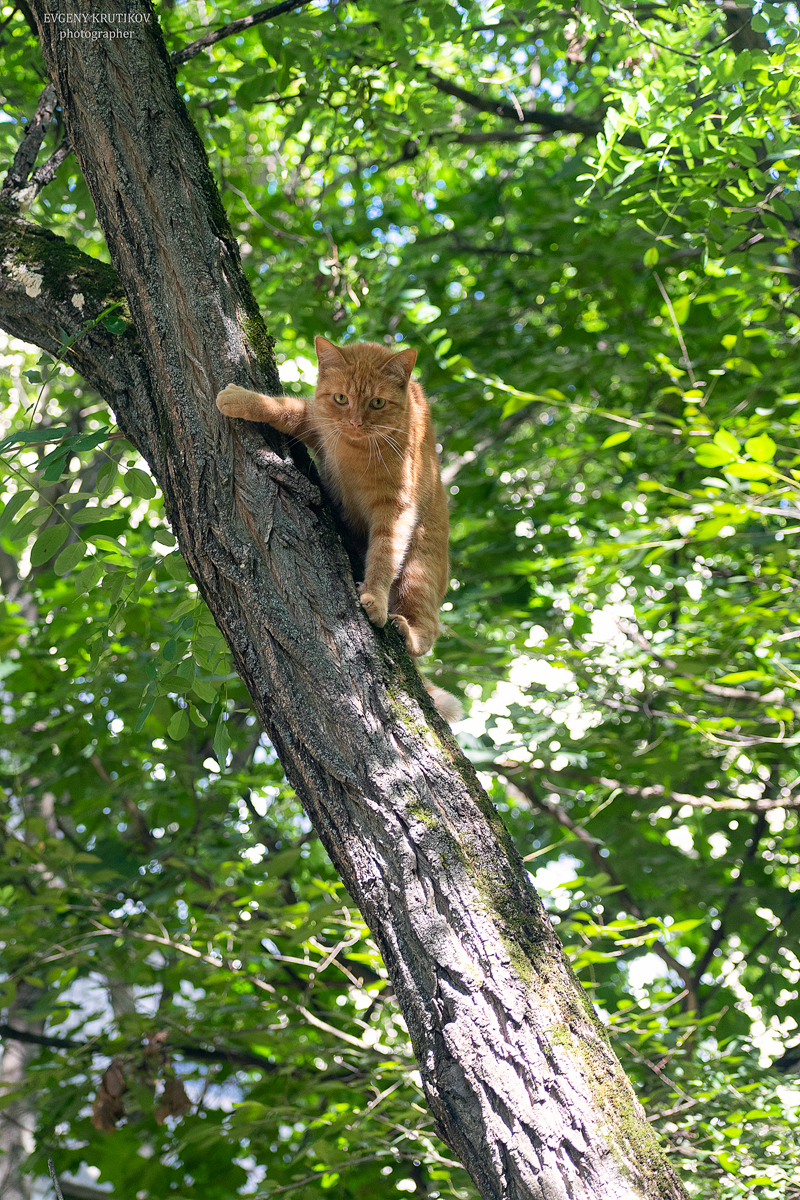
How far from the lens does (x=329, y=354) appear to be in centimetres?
294

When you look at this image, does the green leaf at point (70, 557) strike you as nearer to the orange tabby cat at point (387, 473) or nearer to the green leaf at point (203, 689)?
the green leaf at point (203, 689)

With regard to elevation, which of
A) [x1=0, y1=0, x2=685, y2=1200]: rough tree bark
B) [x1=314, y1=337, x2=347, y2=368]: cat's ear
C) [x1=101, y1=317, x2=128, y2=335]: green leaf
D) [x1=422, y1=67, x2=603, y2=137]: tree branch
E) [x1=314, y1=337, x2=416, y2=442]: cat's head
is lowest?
[x1=0, y1=0, x2=685, y2=1200]: rough tree bark

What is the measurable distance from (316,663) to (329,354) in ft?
5.37

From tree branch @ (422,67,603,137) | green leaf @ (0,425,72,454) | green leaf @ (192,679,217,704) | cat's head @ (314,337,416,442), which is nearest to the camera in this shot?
green leaf @ (0,425,72,454)

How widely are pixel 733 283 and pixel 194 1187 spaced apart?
15.1 feet

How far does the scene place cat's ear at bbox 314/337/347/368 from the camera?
9.58 ft

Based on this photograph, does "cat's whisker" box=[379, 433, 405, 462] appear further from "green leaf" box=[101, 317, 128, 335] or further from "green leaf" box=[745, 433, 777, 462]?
"green leaf" box=[745, 433, 777, 462]

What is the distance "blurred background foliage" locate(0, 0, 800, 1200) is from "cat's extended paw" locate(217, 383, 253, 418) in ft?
1.36

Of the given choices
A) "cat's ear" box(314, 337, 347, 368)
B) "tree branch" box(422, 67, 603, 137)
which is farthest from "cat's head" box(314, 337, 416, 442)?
"tree branch" box(422, 67, 603, 137)

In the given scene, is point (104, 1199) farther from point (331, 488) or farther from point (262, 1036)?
point (331, 488)

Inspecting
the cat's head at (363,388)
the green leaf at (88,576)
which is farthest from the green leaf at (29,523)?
the cat's head at (363,388)

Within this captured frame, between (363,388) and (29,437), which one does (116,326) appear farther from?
(363,388)

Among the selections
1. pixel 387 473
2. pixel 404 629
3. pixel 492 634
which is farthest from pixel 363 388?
pixel 492 634

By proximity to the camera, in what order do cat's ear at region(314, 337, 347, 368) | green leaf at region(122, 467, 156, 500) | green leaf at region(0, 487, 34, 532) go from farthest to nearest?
1. cat's ear at region(314, 337, 347, 368)
2. green leaf at region(122, 467, 156, 500)
3. green leaf at region(0, 487, 34, 532)
